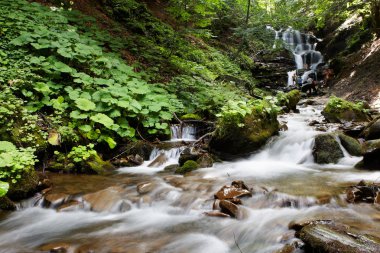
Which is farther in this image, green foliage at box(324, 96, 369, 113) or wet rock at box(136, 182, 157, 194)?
green foliage at box(324, 96, 369, 113)

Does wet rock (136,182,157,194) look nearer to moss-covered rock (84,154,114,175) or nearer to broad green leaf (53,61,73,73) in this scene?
moss-covered rock (84,154,114,175)

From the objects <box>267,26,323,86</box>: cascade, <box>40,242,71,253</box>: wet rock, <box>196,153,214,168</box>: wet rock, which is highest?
<box>267,26,323,86</box>: cascade

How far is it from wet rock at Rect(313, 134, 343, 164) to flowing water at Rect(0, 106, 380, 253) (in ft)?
0.78

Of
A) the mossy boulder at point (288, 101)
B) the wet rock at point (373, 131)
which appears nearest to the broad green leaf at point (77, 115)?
the wet rock at point (373, 131)

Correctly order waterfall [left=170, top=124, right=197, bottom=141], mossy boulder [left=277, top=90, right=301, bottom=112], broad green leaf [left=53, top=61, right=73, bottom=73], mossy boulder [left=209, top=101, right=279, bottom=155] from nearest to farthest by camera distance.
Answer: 1. mossy boulder [left=209, top=101, right=279, bottom=155]
2. broad green leaf [left=53, top=61, right=73, bottom=73]
3. waterfall [left=170, top=124, right=197, bottom=141]
4. mossy boulder [left=277, top=90, right=301, bottom=112]

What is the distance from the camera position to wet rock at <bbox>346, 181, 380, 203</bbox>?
387cm

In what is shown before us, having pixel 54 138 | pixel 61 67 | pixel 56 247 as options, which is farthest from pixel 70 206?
pixel 61 67

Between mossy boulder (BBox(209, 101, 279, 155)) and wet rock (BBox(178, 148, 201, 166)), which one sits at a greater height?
mossy boulder (BBox(209, 101, 279, 155))

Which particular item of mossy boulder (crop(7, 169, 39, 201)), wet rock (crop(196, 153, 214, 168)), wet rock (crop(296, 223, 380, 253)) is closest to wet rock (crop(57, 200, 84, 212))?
mossy boulder (crop(7, 169, 39, 201))

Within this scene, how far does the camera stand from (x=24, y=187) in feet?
14.3

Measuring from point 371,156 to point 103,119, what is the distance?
4999 mm

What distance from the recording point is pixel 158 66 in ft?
32.6

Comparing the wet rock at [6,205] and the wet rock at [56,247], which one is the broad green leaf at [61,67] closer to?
the wet rock at [6,205]

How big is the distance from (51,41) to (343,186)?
6.76 meters
